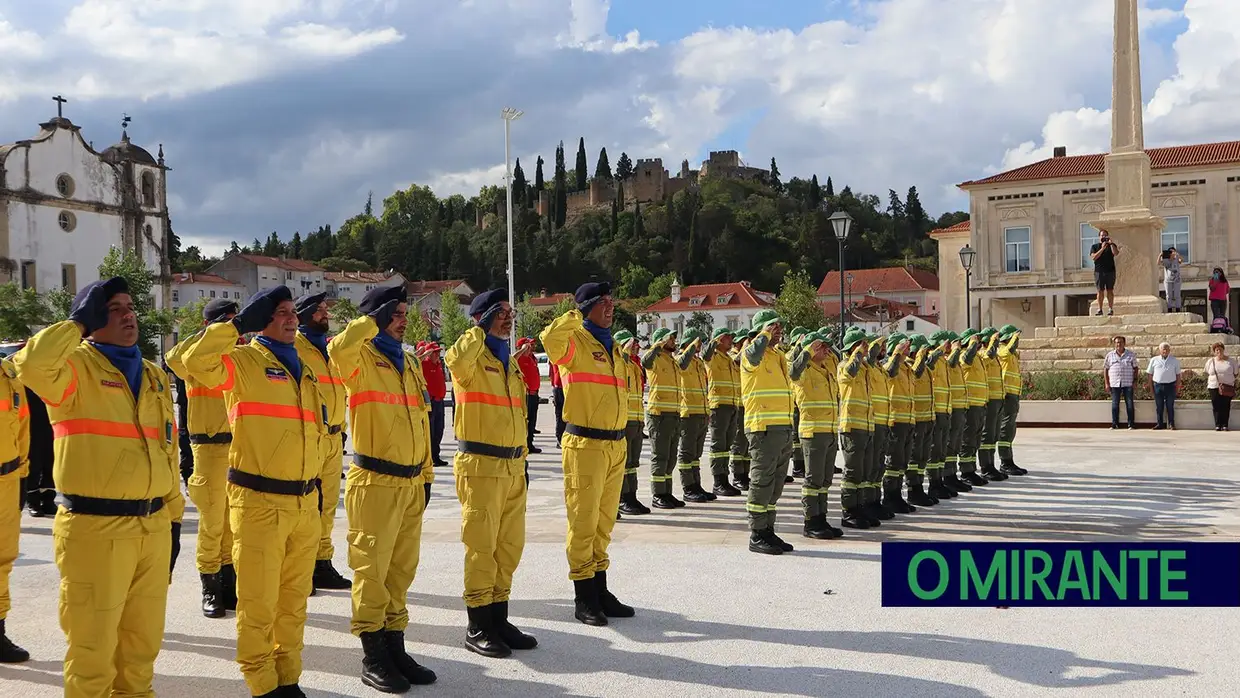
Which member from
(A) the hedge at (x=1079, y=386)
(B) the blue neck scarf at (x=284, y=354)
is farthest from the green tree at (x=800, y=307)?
(B) the blue neck scarf at (x=284, y=354)

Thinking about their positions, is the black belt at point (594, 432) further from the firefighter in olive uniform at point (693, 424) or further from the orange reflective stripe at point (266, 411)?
the firefighter in olive uniform at point (693, 424)

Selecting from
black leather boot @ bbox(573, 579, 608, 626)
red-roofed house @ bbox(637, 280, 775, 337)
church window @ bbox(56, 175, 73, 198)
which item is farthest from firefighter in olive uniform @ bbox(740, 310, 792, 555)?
red-roofed house @ bbox(637, 280, 775, 337)

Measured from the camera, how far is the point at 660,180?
15338 centimetres

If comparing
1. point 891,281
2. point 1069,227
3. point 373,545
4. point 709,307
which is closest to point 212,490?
point 373,545

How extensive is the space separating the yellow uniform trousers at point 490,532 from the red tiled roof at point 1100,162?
4590cm

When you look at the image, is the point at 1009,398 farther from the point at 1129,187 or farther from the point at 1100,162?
the point at 1100,162

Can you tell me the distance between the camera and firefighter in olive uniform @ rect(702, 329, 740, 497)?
12.0 m

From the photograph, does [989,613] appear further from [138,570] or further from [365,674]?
[138,570]

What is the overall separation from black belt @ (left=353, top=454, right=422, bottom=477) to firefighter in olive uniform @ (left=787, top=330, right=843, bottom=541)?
4517mm

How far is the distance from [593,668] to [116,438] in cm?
260

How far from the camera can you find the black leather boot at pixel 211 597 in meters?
6.45

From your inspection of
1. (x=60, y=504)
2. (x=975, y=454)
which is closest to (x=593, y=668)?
(x=60, y=504)

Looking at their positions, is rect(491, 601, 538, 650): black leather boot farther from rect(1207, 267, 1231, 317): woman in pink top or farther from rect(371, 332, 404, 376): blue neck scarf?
rect(1207, 267, 1231, 317): woman in pink top

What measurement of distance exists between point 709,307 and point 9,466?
91.1 metres
